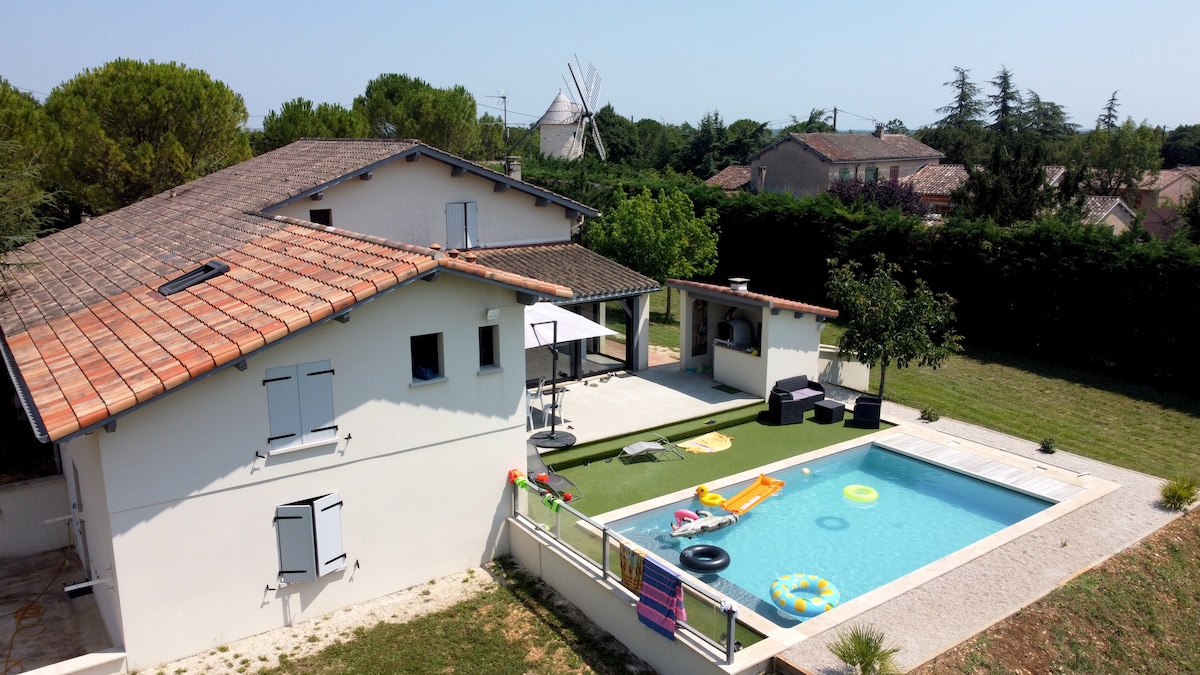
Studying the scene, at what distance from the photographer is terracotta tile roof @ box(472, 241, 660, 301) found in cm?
2317

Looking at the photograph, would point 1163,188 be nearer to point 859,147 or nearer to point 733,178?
point 859,147

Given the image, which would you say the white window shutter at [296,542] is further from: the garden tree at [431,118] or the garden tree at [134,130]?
the garden tree at [431,118]

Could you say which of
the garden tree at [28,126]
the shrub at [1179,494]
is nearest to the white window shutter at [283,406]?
the shrub at [1179,494]

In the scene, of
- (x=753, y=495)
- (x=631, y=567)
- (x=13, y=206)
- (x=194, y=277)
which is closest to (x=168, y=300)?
(x=194, y=277)

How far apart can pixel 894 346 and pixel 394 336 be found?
13251 millimetres

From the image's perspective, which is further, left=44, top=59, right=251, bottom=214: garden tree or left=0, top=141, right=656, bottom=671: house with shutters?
left=44, top=59, right=251, bottom=214: garden tree

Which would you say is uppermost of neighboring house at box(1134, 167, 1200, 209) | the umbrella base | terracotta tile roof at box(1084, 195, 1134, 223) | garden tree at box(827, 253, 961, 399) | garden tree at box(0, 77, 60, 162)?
garden tree at box(0, 77, 60, 162)

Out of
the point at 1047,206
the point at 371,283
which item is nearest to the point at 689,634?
the point at 371,283

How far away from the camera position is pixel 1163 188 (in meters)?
60.4

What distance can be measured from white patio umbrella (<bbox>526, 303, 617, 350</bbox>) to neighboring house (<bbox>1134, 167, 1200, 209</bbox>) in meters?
50.0

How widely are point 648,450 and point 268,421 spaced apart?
870cm

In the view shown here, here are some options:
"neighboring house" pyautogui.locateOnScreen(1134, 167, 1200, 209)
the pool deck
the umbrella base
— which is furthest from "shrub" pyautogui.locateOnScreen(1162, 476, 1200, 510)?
"neighboring house" pyautogui.locateOnScreen(1134, 167, 1200, 209)

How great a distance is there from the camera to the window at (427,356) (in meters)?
13.5

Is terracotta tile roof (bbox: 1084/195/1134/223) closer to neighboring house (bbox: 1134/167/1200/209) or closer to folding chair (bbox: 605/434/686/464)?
neighboring house (bbox: 1134/167/1200/209)
